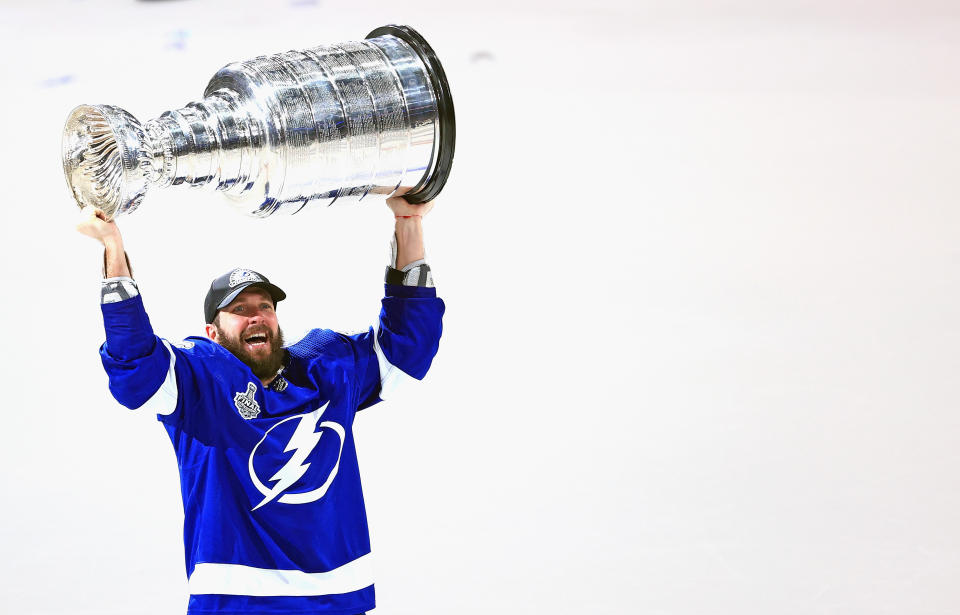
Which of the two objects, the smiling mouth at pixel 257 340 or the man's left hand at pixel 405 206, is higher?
the man's left hand at pixel 405 206

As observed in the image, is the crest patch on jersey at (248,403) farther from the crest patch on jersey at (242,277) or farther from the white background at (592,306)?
the white background at (592,306)

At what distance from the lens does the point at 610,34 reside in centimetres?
706

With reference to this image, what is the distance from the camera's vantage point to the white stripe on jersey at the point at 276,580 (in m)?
2.43

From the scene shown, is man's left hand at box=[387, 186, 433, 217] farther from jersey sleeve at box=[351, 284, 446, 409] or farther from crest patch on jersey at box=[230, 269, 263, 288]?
crest patch on jersey at box=[230, 269, 263, 288]

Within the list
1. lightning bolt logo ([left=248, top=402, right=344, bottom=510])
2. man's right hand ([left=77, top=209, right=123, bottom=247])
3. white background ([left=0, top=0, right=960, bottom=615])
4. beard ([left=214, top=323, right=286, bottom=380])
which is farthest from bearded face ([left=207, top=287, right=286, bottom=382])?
man's right hand ([left=77, top=209, right=123, bottom=247])

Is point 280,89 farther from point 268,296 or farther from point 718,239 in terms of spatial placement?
point 718,239

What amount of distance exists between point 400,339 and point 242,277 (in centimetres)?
34

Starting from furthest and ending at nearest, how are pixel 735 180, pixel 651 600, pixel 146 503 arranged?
pixel 735 180
pixel 146 503
pixel 651 600

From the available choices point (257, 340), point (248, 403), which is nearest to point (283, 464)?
point (248, 403)

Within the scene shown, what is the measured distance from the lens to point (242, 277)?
2.54 metres

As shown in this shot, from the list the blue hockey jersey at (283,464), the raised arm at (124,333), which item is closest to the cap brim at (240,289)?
the blue hockey jersey at (283,464)

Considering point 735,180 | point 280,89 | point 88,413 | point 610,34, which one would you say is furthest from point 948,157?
point 280,89

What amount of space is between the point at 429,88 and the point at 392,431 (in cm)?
210

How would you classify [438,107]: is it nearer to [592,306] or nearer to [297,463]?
[297,463]
